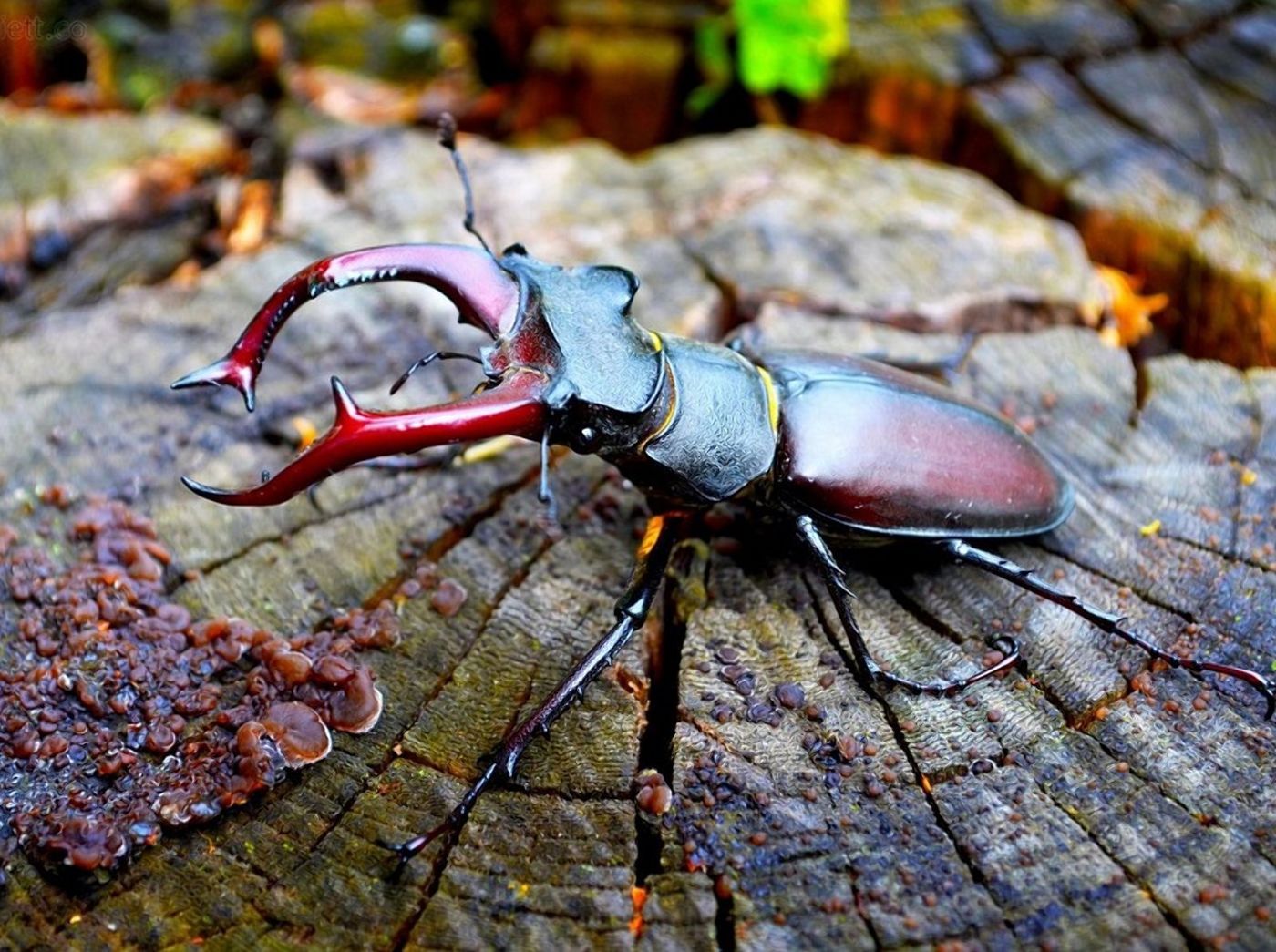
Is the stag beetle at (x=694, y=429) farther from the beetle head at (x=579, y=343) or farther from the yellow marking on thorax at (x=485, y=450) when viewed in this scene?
the yellow marking on thorax at (x=485, y=450)

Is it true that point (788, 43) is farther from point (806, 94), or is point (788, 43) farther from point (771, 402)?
point (771, 402)

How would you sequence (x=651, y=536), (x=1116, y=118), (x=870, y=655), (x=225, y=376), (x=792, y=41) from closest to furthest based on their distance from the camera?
(x=225, y=376), (x=870, y=655), (x=651, y=536), (x=1116, y=118), (x=792, y=41)

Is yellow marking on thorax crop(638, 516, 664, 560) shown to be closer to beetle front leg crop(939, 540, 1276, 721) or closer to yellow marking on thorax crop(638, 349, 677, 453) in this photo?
yellow marking on thorax crop(638, 349, 677, 453)

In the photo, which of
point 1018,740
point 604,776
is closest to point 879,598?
point 1018,740

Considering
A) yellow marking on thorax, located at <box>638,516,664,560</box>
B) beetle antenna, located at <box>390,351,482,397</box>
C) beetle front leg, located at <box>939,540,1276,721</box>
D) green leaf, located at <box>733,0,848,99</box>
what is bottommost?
yellow marking on thorax, located at <box>638,516,664,560</box>

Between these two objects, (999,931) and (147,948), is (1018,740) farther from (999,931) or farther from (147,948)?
(147,948)

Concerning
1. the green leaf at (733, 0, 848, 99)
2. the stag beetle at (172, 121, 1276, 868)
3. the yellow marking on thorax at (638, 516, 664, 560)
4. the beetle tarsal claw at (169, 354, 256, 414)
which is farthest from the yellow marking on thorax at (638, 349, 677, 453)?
the green leaf at (733, 0, 848, 99)

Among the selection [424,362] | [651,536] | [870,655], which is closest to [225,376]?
[424,362]
